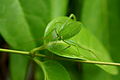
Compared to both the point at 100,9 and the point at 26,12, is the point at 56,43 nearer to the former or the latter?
the point at 26,12

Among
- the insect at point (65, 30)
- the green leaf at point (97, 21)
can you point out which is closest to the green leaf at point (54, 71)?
the insect at point (65, 30)

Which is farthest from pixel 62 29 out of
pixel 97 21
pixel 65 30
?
pixel 97 21

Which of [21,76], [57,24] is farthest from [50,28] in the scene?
[21,76]

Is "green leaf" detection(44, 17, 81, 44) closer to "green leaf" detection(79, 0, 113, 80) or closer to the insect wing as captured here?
the insect wing

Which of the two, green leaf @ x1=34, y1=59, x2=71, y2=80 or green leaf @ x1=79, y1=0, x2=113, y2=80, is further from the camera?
green leaf @ x1=79, y1=0, x2=113, y2=80

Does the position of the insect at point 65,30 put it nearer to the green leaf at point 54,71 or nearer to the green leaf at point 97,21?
the green leaf at point 54,71

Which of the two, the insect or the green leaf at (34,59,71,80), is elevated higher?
the insect

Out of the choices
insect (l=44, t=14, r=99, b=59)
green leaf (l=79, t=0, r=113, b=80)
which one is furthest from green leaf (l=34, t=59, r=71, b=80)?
green leaf (l=79, t=0, r=113, b=80)
